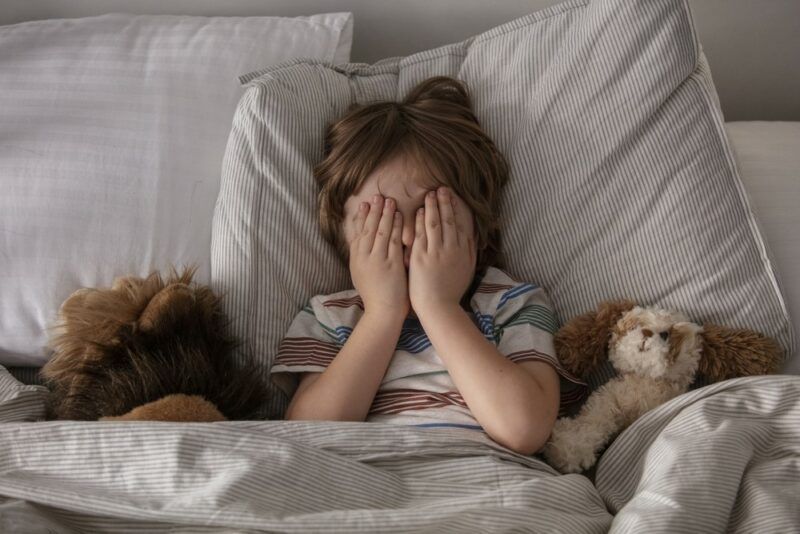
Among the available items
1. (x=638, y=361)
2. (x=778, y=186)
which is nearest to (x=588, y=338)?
(x=638, y=361)

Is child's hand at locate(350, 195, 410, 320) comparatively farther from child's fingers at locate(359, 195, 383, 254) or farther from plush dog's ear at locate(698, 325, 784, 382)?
plush dog's ear at locate(698, 325, 784, 382)

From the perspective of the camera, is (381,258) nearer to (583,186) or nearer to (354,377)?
(354,377)

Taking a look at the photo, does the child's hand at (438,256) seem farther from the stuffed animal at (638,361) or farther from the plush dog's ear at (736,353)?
the plush dog's ear at (736,353)

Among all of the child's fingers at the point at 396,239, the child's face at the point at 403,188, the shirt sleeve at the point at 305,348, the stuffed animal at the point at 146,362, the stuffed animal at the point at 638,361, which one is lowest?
the stuffed animal at the point at 638,361

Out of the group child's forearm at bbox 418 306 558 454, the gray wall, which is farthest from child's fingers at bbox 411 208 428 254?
the gray wall

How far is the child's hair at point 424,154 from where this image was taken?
44.5 inches

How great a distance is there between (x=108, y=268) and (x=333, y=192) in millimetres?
334

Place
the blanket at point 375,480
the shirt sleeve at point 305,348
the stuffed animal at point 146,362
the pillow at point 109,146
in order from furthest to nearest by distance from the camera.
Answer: the pillow at point 109,146
the shirt sleeve at point 305,348
the stuffed animal at point 146,362
the blanket at point 375,480

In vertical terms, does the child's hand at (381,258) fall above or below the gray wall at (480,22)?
below

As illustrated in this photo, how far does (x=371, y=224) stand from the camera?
112 centimetres

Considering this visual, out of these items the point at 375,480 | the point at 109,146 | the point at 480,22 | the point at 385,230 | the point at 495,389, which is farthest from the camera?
the point at 480,22

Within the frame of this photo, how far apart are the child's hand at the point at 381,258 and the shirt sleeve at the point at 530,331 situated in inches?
5.2

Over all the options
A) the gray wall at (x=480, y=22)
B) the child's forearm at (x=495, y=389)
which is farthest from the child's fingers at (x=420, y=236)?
the gray wall at (x=480, y=22)

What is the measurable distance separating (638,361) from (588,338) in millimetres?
70
